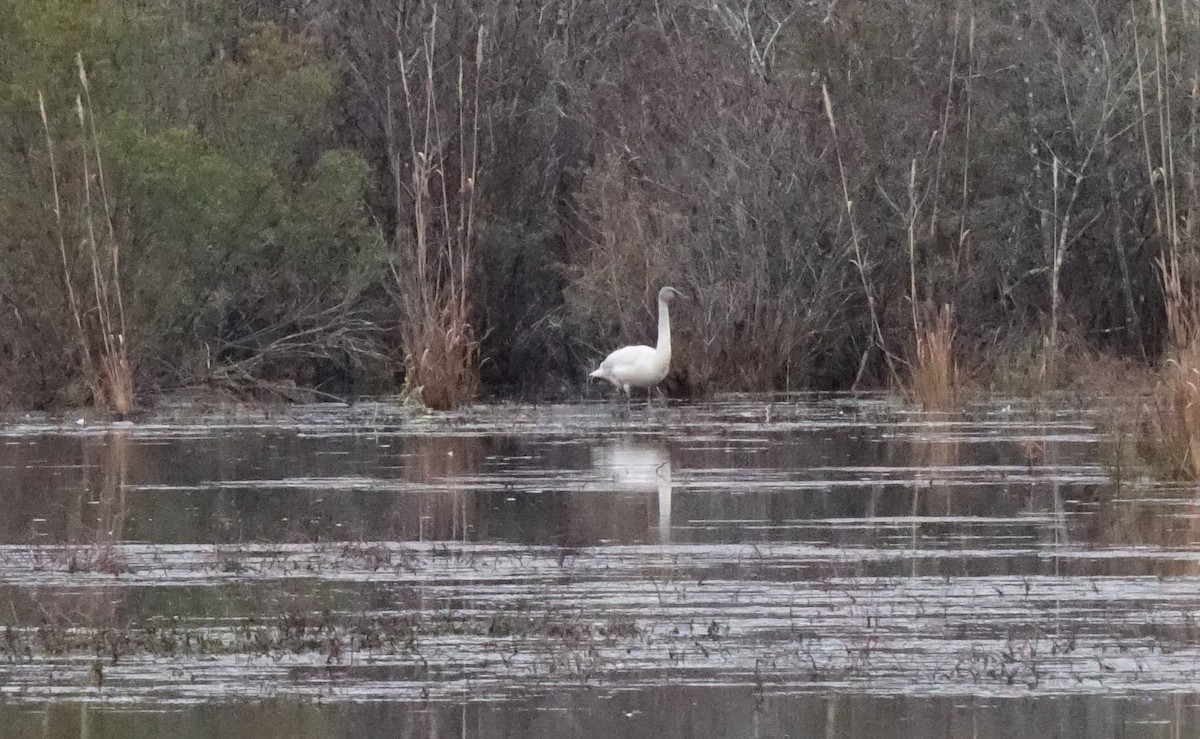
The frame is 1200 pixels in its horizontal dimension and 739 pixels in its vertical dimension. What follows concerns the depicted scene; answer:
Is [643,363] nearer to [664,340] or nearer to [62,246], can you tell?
[664,340]

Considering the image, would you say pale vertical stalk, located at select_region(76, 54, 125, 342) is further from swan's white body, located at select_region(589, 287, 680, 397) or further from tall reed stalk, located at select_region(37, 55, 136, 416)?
swan's white body, located at select_region(589, 287, 680, 397)

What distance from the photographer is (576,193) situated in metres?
32.8

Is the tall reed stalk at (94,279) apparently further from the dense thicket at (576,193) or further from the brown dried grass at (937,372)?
the brown dried grass at (937,372)

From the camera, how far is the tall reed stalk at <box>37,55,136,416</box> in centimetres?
2528

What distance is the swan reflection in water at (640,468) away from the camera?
1458 centimetres

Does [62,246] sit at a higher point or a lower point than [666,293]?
higher

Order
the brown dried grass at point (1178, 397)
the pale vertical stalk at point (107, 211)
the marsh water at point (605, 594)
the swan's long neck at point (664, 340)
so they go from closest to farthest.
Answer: the marsh water at point (605, 594), the brown dried grass at point (1178, 397), the pale vertical stalk at point (107, 211), the swan's long neck at point (664, 340)

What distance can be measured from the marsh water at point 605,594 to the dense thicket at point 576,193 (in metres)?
9.59

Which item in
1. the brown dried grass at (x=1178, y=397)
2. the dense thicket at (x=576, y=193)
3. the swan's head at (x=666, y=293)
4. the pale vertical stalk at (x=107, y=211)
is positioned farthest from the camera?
the dense thicket at (x=576, y=193)

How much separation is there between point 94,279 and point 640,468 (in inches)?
443

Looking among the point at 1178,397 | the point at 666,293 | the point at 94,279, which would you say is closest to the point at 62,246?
the point at 94,279

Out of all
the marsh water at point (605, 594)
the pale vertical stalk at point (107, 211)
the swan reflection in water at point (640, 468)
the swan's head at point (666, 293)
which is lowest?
the marsh water at point (605, 594)

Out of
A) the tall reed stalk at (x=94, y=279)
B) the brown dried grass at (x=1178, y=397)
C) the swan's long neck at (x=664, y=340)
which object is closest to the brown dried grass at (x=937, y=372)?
the swan's long neck at (x=664, y=340)

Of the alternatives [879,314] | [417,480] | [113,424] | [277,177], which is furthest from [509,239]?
[417,480]
